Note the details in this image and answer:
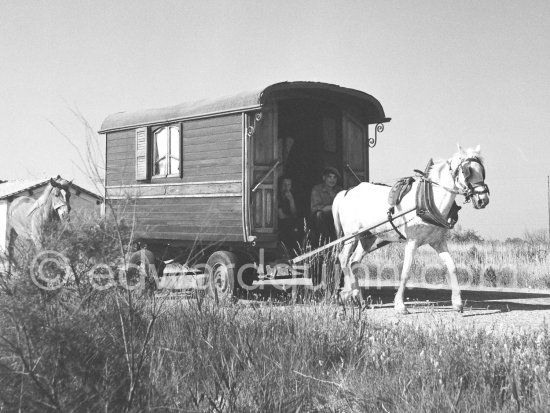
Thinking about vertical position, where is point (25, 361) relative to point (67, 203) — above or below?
below

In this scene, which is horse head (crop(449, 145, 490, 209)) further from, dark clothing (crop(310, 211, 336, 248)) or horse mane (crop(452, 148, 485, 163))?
dark clothing (crop(310, 211, 336, 248))

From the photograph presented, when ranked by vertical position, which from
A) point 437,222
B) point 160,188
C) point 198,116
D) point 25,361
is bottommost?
point 25,361

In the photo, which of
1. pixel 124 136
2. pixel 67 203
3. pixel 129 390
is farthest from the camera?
pixel 124 136

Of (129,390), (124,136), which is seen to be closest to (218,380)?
(129,390)

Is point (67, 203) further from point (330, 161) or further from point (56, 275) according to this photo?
point (56, 275)

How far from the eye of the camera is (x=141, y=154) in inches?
476

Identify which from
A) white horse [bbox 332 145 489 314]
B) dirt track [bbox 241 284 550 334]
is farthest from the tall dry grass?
white horse [bbox 332 145 489 314]

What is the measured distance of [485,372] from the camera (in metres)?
4.41

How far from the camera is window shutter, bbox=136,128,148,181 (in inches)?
474

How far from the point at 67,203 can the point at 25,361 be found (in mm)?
7327

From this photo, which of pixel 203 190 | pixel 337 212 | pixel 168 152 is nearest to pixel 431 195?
pixel 337 212

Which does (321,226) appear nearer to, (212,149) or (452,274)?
(212,149)

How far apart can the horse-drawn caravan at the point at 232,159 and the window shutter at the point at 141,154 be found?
0.06 feet

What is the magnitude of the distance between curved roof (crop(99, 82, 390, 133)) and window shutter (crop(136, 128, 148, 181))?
0.18 m
